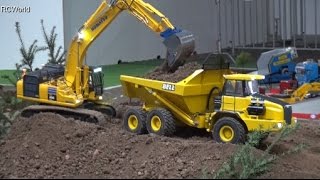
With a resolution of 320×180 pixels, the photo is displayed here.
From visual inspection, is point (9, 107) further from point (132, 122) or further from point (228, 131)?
point (228, 131)

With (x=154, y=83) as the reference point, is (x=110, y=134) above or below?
below

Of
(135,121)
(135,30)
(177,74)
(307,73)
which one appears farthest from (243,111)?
(135,30)

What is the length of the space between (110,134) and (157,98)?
152cm

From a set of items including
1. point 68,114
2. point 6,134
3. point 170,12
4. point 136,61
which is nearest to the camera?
point 6,134

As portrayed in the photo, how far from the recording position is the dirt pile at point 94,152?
8484mm

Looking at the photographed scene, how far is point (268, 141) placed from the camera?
1124 centimetres

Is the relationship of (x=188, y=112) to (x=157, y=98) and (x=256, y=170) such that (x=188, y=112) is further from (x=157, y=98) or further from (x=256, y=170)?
(x=256, y=170)

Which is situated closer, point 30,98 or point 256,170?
point 256,170

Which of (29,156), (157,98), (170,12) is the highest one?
(170,12)

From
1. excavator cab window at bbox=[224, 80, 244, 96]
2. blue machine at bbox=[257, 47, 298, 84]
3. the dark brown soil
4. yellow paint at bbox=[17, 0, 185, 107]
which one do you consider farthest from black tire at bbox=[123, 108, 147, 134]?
blue machine at bbox=[257, 47, 298, 84]

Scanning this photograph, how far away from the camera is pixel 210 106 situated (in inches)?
470

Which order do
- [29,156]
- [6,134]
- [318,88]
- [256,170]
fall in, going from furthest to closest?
[318,88] → [6,134] → [29,156] → [256,170]

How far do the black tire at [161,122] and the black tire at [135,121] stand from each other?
173 millimetres

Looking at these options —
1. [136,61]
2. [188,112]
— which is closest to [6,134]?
[188,112]
